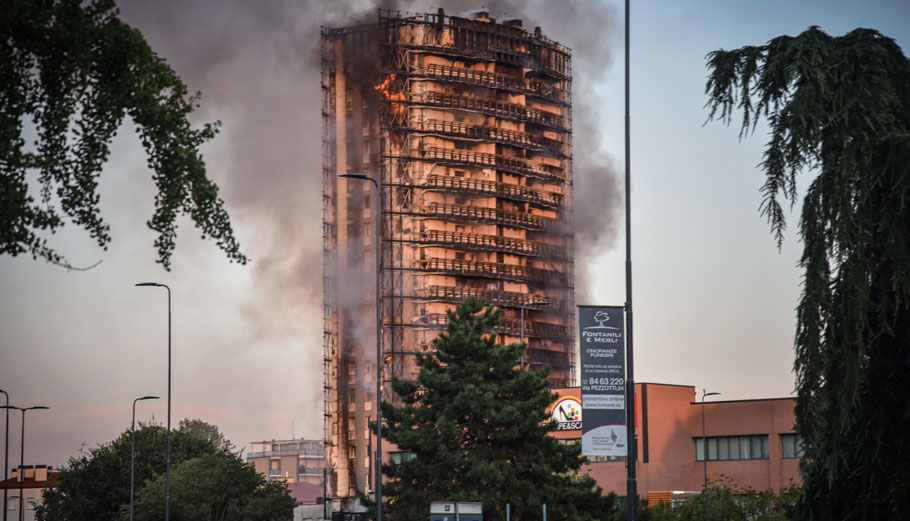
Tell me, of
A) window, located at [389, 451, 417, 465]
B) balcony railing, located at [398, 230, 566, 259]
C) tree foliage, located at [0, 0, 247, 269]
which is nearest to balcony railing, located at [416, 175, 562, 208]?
balcony railing, located at [398, 230, 566, 259]

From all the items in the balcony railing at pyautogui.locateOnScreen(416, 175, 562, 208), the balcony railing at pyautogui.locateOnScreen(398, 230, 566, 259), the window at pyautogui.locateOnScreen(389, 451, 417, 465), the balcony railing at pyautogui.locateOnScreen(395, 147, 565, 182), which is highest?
the balcony railing at pyautogui.locateOnScreen(395, 147, 565, 182)

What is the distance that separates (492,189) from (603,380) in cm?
12841

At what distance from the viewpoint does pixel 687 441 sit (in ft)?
321

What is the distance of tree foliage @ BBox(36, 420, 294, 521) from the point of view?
9031 centimetres

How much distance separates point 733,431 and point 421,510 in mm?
50130

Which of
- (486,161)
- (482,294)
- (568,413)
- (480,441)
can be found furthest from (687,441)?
(486,161)

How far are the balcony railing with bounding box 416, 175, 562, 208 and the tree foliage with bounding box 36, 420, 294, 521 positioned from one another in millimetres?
53472

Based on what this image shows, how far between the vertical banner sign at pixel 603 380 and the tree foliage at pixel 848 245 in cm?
406

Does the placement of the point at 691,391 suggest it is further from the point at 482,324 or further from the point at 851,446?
the point at 851,446

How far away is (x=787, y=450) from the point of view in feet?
302

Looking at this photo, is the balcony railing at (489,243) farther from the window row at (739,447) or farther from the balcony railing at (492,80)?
the window row at (739,447)

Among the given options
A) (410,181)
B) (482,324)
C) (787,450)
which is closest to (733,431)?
(787,450)

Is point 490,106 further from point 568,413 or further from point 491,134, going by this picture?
point 568,413

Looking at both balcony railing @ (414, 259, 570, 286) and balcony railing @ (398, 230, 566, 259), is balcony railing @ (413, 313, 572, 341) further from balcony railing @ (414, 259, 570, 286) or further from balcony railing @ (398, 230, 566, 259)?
balcony railing @ (398, 230, 566, 259)
